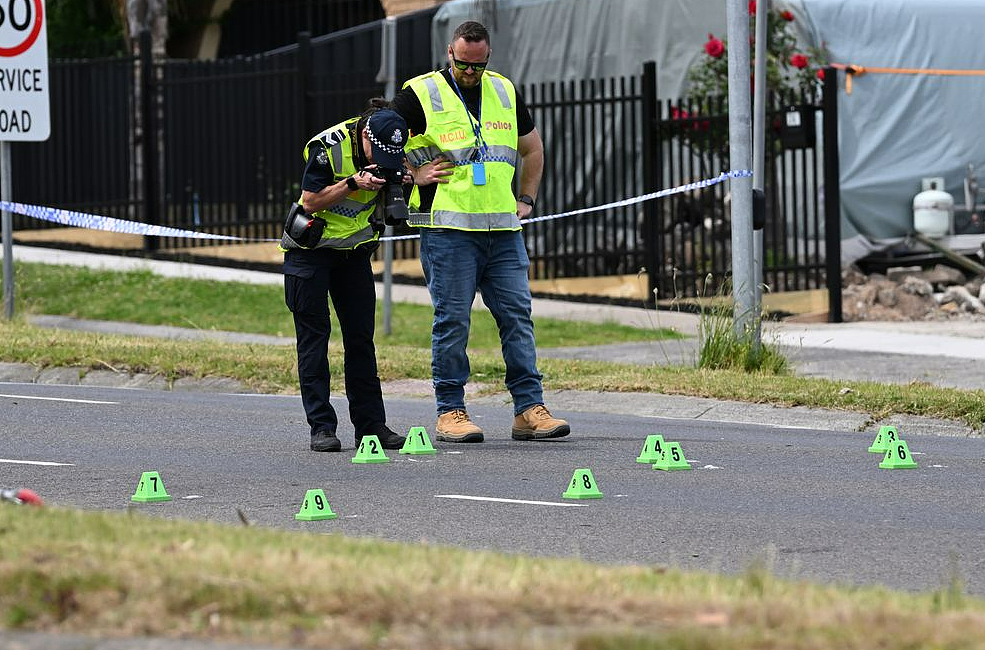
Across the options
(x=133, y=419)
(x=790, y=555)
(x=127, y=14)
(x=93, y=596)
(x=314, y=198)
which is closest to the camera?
(x=93, y=596)

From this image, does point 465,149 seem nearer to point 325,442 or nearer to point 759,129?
point 325,442

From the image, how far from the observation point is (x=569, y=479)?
27.2 feet

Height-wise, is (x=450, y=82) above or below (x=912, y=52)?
below

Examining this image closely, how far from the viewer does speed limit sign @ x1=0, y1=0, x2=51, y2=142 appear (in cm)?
1518

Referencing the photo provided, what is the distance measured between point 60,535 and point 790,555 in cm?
256

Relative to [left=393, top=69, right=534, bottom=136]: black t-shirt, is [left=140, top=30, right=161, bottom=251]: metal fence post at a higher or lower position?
higher

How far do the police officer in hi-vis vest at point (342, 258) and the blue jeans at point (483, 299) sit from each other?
34 centimetres

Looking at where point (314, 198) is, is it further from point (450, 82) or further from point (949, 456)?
point (949, 456)

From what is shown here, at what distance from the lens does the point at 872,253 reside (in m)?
18.4

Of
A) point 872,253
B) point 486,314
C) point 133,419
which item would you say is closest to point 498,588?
point 133,419

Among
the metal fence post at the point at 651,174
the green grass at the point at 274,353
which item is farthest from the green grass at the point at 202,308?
the metal fence post at the point at 651,174

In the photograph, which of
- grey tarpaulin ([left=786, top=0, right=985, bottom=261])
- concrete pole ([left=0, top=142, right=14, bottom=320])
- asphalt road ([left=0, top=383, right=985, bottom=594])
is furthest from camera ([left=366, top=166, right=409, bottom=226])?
grey tarpaulin ([left=786, top=0, right=985, bottom=261])

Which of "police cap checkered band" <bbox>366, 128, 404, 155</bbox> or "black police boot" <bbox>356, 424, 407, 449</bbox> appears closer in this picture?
"police cap checkered band" <bbox>366, 128, 404, 155</bbox>

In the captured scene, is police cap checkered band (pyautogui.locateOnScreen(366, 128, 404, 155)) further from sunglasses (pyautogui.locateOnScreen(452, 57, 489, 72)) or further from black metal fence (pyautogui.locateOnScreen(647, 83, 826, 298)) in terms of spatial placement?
black metal fence (pyautogui.locateOnScreen(647, 83, 826, 298))
